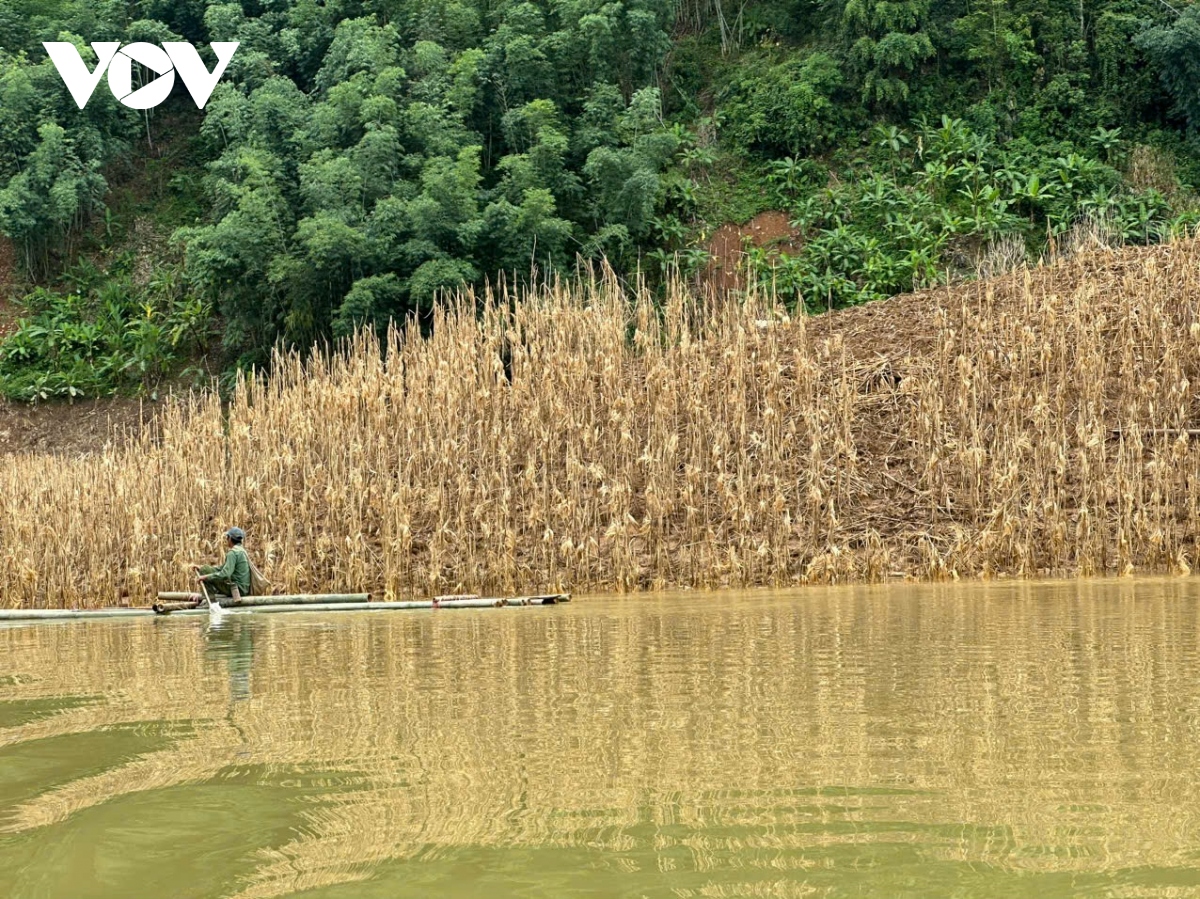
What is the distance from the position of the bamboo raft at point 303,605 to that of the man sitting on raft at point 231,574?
18 cm

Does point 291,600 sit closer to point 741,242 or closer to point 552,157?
point 552,157

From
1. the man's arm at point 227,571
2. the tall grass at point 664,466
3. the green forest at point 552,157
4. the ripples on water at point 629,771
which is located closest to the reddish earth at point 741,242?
the green forest at point 552,157

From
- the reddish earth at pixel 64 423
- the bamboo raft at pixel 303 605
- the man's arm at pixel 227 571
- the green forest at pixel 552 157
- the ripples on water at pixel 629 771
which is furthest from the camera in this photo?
the reddish earth at pixel 64 423

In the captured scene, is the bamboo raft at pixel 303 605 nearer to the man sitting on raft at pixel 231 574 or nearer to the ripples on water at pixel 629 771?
the man sitting on raft at pixel 231 574

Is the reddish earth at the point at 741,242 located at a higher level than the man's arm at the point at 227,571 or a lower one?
higher

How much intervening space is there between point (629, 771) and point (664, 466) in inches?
316

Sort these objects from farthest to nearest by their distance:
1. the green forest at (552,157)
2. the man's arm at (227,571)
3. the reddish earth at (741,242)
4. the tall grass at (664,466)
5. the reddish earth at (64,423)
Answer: the reddish earth at (741,242) < the reddish earth at (64,423) < the green forest at (552,157) < the tall grass at (664,466) < the man's arm at (227,571)

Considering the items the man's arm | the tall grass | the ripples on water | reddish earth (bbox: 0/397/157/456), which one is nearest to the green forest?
reddish earth (bbox: 0/397/157/456)

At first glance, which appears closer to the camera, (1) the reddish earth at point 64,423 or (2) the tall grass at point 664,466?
(2) the tall grass at point 664,466

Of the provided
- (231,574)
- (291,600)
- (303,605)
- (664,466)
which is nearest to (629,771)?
(303,605)

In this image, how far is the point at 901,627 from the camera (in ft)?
21.6

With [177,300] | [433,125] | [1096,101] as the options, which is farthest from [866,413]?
[177,300]

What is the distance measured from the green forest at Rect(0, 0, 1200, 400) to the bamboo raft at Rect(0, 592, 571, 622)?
10.8 meters

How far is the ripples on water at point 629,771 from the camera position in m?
2.53
